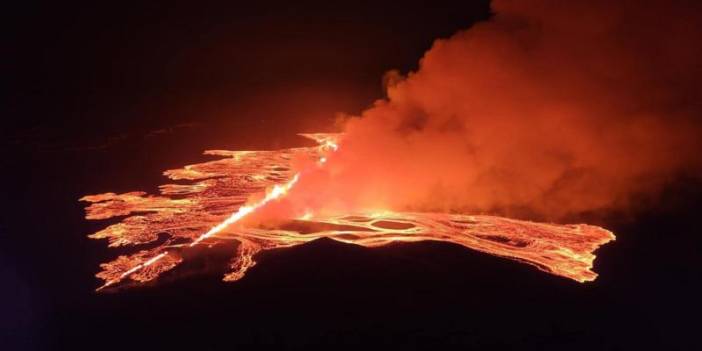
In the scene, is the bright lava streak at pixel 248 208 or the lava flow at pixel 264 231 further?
the bright lava streak at pixel 248 208

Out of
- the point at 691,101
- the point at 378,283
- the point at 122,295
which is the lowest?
the point at 122,295

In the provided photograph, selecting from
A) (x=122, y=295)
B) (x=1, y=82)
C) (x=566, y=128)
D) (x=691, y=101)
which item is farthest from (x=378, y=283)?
(x=1, y=82)

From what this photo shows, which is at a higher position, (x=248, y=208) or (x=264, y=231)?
(x=248, y=208)

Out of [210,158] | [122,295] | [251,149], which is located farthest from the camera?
[251,149]

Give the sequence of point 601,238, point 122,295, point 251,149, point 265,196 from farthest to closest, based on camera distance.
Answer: point 251,149 → point 265,196 → point 601,238 → point 122,295

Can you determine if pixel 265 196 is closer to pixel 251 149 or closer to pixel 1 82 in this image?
pixel 251 149

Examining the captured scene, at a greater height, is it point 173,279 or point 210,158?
point 210,158

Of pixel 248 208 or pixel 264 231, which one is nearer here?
pixel 264 231

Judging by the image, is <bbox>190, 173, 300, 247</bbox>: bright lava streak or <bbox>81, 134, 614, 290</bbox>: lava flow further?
<bbox>190, 173, 300, 247</bbox>: bright lava streak
